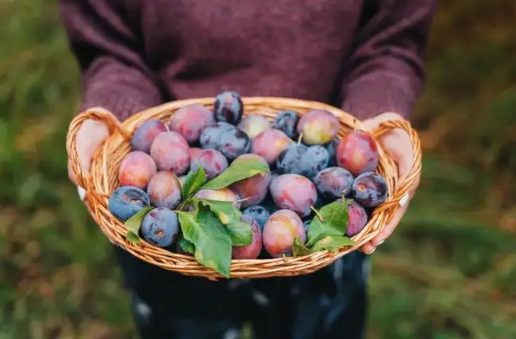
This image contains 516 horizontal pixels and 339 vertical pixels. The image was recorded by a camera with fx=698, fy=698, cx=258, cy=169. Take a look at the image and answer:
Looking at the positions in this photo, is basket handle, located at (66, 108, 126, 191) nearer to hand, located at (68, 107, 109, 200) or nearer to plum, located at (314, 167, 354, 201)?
hand, located at (68, 107, 109, 200)

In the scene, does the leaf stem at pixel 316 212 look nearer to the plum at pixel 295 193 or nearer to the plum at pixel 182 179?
the plum at pixel 295 193

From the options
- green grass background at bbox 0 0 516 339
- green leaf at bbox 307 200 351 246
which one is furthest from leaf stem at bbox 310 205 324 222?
green grass background at bbox 0 0 516 339

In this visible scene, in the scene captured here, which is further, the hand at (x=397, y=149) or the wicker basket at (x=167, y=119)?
the hand at (x=397, y=149)

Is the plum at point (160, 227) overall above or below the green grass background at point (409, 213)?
above

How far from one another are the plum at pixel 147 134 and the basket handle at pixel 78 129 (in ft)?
0.11

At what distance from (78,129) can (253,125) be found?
0.22m

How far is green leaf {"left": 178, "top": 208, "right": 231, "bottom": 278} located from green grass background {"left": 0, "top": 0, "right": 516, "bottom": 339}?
0.94 m

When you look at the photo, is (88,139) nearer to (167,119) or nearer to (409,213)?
(167,119)

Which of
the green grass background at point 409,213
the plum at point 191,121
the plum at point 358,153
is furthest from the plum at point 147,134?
the green grass background at point 409,213

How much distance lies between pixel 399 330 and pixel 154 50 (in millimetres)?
926

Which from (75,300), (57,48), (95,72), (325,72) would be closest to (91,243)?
(75,300)

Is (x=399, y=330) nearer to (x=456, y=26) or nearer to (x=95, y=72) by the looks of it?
(x=95, y=72)

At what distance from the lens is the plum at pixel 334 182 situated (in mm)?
804

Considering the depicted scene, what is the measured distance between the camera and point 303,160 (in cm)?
83
